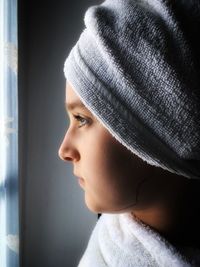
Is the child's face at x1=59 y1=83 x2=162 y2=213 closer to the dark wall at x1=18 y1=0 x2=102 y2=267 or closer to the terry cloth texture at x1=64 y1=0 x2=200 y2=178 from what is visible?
the terry cloth texture at x1=64 y1=0 x2=200 y2=178

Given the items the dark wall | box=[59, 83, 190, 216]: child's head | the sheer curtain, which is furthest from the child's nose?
the dark wall

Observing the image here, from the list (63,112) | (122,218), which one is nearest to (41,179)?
(63,112)

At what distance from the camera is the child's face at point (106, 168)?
47cm

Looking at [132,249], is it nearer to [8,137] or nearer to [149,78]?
[149,78]

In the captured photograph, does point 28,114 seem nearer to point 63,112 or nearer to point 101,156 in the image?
point 63,112

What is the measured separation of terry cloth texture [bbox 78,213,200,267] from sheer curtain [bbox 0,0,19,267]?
0.76 metres

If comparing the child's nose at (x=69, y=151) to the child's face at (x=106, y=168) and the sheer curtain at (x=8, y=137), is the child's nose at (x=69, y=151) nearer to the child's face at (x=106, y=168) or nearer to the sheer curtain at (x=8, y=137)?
the child's face at (x=106, y=168)

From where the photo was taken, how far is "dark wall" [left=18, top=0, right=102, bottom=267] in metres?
1.39

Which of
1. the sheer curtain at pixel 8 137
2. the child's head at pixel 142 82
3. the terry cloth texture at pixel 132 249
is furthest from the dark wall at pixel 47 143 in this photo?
the child's head at pixel 142 82

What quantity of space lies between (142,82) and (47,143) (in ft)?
3.63

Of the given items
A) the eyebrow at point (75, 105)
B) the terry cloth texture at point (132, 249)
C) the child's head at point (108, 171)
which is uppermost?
the eyebrow at point (75, 105)

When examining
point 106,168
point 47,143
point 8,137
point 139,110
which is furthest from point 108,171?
point 47,143

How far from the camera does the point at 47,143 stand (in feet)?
4.81

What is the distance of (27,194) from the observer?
1529 millimetres
